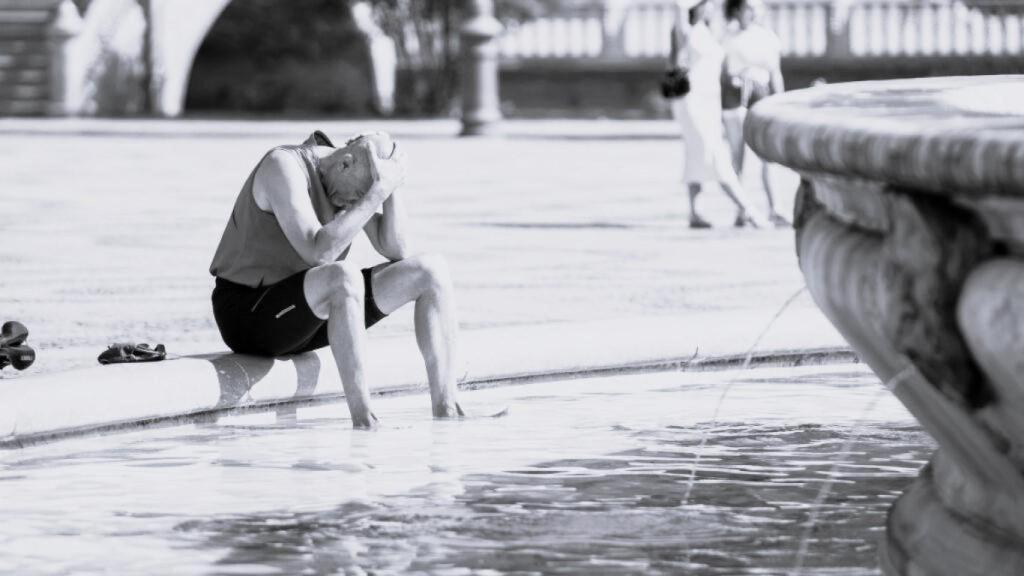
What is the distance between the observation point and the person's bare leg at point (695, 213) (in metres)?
13.5

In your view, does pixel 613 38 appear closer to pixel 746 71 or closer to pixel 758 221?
pixel 746 71

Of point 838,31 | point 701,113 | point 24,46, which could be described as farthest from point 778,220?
point 24,46

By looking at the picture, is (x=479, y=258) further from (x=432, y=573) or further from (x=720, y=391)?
(x=432, y=573)

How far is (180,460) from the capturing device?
5797 mm

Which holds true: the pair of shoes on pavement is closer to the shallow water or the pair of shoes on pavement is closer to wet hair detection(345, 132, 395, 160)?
the shallow water

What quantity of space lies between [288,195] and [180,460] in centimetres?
89

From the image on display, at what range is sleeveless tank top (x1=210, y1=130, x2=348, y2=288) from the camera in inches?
256

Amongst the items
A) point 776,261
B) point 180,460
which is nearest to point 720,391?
point 180,460

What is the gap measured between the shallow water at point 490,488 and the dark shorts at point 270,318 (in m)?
0.21

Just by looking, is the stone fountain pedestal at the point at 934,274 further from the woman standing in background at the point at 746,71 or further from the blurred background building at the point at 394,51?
the blurred background building at the point at 394,51

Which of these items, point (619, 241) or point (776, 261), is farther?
point (619, 241)

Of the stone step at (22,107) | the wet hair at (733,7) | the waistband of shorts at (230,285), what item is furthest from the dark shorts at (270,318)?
the stone step at (22,107)

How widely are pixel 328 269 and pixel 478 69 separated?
60.1 feet

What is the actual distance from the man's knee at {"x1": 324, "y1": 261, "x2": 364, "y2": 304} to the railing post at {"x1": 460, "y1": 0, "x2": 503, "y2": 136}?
18225 millimetres
